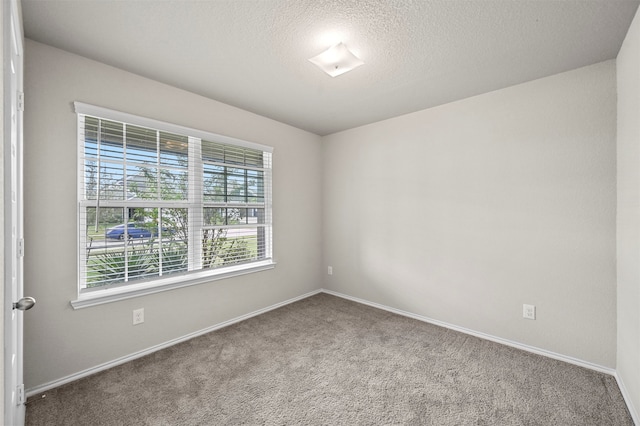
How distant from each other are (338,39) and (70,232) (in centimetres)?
234

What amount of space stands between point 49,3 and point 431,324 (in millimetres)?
3868

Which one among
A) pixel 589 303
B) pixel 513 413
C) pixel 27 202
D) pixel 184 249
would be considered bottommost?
pixel 513 413

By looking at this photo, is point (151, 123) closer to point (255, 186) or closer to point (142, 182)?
point (142, 182)

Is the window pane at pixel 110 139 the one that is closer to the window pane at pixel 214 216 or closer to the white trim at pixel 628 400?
the window pane at pixel 214 216

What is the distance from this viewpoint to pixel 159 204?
2.55 meters

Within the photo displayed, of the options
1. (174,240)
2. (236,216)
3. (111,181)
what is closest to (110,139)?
(111,181)

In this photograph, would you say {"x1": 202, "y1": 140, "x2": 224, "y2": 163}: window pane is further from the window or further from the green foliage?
the green foliage

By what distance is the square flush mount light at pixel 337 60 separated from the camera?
6.44 feet

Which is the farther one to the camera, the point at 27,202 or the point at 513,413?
the point at 27,202

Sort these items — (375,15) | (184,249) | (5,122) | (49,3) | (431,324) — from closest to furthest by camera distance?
1. (5,122)
2. (49,3)
3. (375,15)
4. (184,249)
5. (431,324)

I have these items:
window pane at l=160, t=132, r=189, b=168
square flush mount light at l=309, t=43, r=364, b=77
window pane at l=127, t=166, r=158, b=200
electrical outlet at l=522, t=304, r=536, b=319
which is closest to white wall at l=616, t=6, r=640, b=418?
electrical outlet at l=522, t=304, r=536, b=319

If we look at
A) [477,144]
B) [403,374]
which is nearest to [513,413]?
[403,374]

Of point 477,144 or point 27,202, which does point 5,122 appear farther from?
point 477,144

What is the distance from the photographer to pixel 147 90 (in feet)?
8.04
